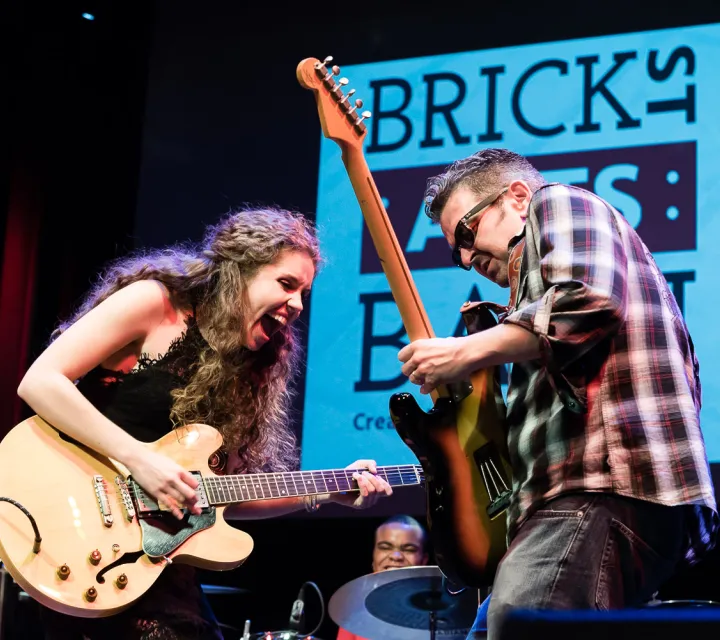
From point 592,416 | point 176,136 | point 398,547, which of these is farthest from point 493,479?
point 176,136

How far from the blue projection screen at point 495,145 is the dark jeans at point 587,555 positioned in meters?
2.58

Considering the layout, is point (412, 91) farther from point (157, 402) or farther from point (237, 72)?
point (157, 402)

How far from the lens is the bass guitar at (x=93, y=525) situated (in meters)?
2.77

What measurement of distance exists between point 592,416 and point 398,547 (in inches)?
126

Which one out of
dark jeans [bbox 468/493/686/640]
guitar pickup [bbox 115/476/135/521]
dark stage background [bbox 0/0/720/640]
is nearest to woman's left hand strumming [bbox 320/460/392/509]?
guitar pickup [bbox 115/476/135/521]

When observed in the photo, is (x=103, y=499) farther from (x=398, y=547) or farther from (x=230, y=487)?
Answer: (x=398, y=547)

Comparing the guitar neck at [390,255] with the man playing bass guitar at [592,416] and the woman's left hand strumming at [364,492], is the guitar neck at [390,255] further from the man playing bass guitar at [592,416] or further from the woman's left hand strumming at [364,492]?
the woman's left hand strumming at [364,492]

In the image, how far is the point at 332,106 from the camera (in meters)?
2.79

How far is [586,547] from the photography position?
76.9 inches

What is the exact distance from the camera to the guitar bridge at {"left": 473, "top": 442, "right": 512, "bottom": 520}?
94.4 inches

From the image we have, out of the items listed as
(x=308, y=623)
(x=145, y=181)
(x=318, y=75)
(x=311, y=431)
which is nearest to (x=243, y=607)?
(x=308, y=623)

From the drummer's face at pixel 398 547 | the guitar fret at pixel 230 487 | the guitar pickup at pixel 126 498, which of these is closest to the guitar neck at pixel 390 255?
the guitar fret at pixel 230 487

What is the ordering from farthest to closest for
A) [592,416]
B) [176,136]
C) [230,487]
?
[176,136] < [230,487] < [592,416]

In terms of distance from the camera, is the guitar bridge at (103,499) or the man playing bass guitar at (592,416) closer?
the man playing bass guitar at (592,416)
